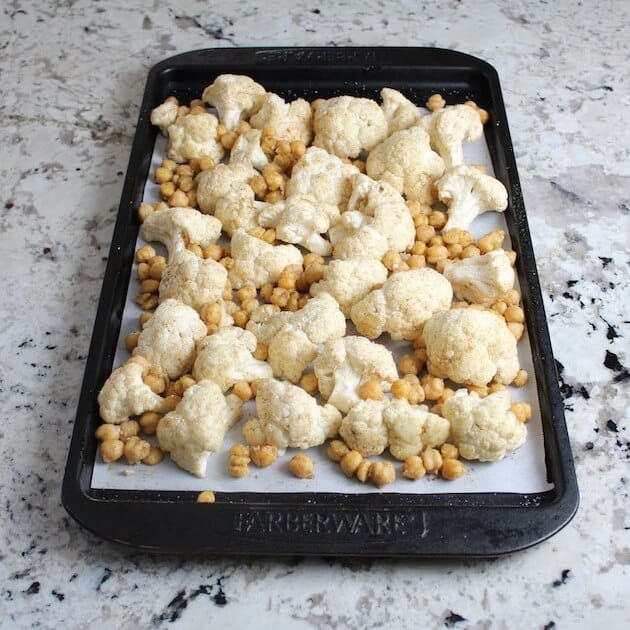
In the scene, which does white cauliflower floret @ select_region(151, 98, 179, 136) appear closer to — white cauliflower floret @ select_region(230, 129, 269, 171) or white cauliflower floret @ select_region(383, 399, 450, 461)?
white cauliflower floret @ select_region(230, 129, 269, 171)

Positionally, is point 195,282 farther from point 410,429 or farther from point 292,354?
point 410,429

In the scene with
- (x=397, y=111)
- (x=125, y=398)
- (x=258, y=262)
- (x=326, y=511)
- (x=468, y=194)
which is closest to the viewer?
(x=326, y=511)

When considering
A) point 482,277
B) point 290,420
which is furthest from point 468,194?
point 290,420

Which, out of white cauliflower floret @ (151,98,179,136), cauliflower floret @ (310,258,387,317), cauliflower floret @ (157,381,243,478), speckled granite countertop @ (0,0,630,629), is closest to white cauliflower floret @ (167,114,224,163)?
white cauliflower floret @ (151,98,179,136)

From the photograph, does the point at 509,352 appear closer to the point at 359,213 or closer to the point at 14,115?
the point at 359,213

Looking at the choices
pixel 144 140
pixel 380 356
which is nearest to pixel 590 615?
pixel 380 356

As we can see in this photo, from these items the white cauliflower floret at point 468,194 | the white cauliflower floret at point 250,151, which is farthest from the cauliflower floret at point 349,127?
the white cauliflower floret at point 468,194
